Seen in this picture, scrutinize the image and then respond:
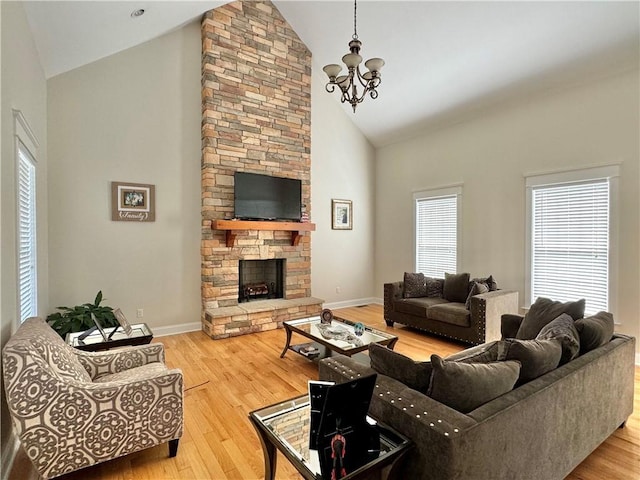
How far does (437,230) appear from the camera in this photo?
5879 mm

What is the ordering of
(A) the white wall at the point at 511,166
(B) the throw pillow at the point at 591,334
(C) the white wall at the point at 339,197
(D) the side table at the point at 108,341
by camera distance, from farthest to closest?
(C) the white wall at the point at 339,197, (A) the white wall at the point at 511,166, (D) the side table at the point at 108,341, (B) the throw pillow at the point at 591,334

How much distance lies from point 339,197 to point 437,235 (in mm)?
1910

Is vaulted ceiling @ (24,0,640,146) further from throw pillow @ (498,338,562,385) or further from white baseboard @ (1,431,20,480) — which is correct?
throw pillow @ (498,338,562,385)

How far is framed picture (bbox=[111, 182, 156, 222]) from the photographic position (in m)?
4.39

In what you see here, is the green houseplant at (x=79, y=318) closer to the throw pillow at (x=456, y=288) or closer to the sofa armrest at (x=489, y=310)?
the sofa armrest at (x=489, y=310)

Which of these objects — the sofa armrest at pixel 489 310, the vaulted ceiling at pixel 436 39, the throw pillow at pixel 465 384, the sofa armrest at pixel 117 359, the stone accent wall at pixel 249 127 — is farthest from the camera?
the stone accent wall at pixel 249 127

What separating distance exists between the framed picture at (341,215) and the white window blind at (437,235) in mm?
1267

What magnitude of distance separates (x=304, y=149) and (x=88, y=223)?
3.32 meters

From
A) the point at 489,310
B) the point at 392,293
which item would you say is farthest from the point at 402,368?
the point at 392,293

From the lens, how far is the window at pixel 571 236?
3.93 meters

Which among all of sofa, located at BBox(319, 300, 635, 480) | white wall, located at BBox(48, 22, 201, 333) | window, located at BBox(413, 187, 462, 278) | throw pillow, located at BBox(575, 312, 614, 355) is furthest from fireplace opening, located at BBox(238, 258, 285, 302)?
throw pillow, located at BBox(575, 312, 614, 355)

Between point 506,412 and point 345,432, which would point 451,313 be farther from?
point 345,432

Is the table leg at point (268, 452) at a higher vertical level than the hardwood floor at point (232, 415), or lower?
higher

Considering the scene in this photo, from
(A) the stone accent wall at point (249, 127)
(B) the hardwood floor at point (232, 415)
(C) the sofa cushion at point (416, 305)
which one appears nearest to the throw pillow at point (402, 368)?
(B) the hardwood floor at point (232, 415)
